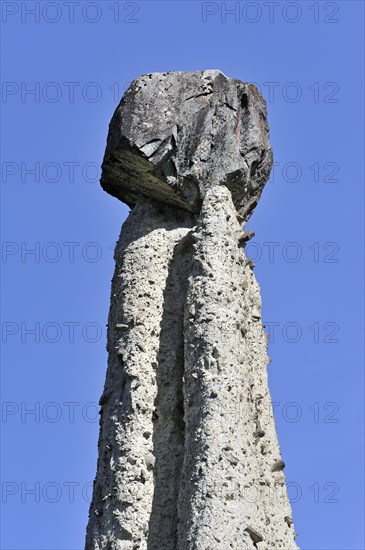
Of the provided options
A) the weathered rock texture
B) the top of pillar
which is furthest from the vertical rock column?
the top of pillar

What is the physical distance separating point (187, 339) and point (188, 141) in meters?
1.33

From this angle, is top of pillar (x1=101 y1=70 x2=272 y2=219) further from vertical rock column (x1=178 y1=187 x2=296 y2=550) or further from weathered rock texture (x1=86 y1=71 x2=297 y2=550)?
vertical rock column (x1=178 y1=187 x2=296 y2=550)

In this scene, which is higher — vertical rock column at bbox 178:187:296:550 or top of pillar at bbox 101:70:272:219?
top of pillar at bbox 101:70:272:219

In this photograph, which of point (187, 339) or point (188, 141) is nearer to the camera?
point (187, 339)

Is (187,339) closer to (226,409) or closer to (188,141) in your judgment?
(226,409)

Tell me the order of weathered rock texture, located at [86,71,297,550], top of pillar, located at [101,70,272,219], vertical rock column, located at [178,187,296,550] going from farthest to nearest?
top of pillar, located at [101,70,272,219] → weathered rock texture, located at [86,71,297,550] → vertical rock column, located at [178,187,296,550]

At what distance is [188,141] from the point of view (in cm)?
785

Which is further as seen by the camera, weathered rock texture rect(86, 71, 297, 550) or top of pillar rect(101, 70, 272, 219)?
top of pillar rect(101, 70, 272, 219)

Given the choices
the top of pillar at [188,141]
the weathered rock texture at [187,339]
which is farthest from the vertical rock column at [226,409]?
the top of pillar at [188,141]

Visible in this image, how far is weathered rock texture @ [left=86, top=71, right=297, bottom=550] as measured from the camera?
671 cm

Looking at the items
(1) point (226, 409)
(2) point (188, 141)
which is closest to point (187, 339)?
(1) point (226, 409)

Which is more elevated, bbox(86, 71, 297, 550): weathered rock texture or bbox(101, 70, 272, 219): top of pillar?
bbox(101, 70, 272, 219): top of pillar

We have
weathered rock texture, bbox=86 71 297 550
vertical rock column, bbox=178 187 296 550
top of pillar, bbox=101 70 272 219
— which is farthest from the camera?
top of pillar, bbox=101 70 272 219

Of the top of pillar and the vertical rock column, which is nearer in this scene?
the vertical rock column
